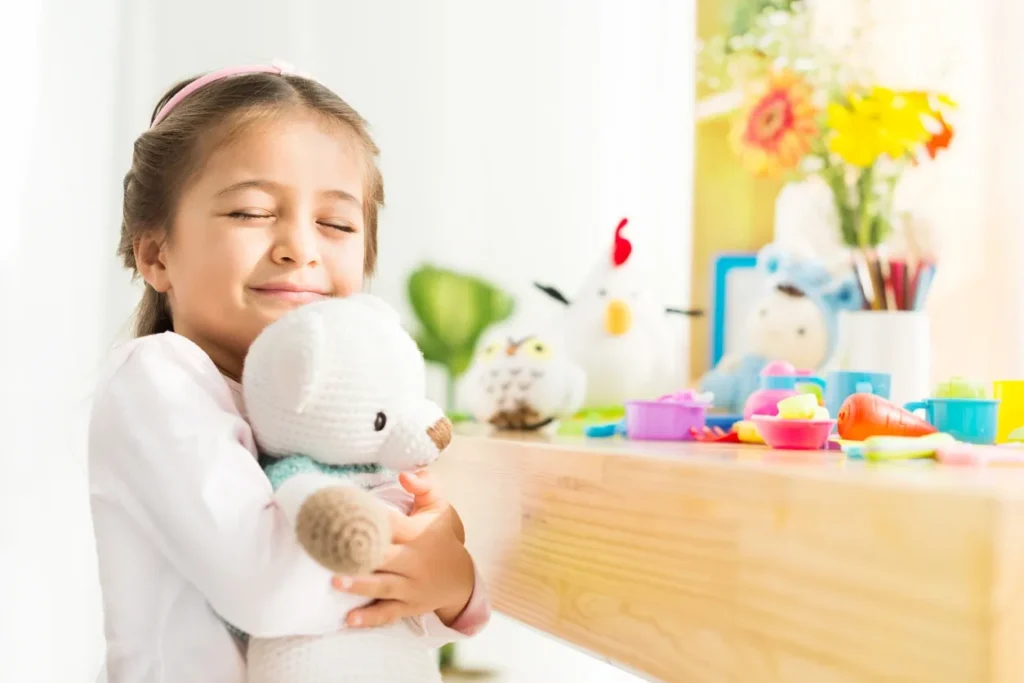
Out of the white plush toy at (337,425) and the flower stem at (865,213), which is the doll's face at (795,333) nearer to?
the flower stem at (865,213)

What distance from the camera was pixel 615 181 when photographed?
1648mm

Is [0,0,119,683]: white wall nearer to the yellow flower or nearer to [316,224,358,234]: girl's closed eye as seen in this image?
[316,224,358,234]: girl's closed eye

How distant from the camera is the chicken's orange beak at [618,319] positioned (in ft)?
3.87

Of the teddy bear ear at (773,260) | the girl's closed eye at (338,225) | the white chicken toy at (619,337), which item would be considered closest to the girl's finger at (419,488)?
the girl's closed eye at (338,225)

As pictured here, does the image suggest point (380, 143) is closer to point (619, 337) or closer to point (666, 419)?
point (619, 337)

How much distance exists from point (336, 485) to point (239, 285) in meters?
0.25

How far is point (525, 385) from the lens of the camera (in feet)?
3.52

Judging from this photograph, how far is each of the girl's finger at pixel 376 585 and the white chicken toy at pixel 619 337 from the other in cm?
55

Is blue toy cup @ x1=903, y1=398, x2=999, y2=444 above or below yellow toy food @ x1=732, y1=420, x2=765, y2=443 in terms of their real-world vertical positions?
above

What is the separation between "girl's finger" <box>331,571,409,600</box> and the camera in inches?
24.6

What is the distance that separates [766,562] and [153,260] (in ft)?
1.89

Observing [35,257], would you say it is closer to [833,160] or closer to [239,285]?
[239,285]

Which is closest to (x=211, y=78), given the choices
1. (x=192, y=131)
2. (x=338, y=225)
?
(x=192, y=131)

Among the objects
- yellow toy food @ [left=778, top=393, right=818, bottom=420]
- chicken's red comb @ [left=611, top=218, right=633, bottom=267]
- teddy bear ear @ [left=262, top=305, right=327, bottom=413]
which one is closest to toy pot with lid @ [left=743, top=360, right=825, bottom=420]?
yellow toy food @ [left=778, top=393, right=818, bottom=420]
